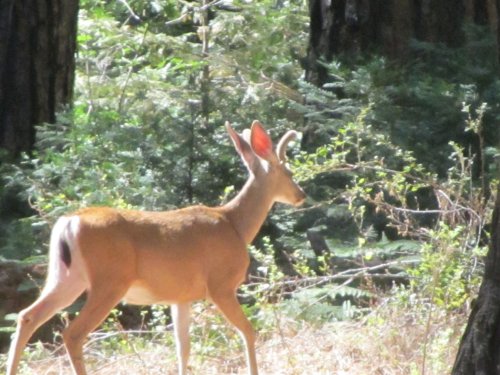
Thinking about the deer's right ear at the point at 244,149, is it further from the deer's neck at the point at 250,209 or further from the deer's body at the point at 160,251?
the deer's body at the point at 160,251

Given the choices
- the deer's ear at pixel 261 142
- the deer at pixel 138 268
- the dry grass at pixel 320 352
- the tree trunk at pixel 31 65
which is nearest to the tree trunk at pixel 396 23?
the tree trunk at pixel 31 65

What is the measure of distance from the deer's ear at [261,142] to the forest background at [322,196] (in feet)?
2.07

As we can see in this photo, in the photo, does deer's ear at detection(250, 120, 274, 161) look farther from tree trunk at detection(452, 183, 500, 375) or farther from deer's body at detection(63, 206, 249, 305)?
tree trunk at detection(452, 183, 500, 375)

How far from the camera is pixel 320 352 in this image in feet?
25.3

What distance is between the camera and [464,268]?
7.51 meters

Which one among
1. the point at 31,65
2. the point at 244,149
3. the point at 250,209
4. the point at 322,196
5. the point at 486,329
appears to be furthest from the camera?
the point at 31,65

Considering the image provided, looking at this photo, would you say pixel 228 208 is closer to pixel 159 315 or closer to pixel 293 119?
pixel 159 315

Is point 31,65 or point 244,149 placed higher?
point 244,149

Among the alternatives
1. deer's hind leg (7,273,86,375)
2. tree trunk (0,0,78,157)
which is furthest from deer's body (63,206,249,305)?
tree trunk (0,0,78,157)

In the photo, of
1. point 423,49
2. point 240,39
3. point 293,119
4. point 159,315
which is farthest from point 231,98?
point 240,39

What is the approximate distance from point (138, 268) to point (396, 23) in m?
5.32

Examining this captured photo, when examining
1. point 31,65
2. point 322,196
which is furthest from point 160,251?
point 31,65

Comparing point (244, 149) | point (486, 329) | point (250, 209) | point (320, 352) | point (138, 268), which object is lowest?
point (320, 352)

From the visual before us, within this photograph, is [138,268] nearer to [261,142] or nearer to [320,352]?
[261,142]
